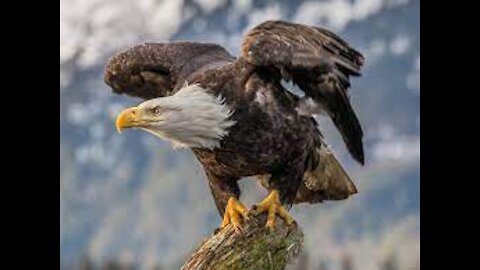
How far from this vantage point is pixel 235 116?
4047mm

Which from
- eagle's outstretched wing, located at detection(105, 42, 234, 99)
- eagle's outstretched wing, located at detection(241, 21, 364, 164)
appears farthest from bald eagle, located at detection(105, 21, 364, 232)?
eagle's outstretched wing, located at detection(105, 42, 234, 99)

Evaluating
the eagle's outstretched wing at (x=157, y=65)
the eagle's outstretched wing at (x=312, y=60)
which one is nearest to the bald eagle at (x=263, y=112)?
the eagle's outstretched wing at (x=312, y=60)

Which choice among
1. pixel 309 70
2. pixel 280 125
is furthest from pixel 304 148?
pixel 309 70

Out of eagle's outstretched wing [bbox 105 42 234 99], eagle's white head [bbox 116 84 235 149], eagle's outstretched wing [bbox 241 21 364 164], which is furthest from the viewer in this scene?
eagle's outstretched wing [bbox 105 42 234 99]

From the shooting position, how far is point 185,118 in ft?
13.2

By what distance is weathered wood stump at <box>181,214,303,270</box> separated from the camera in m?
4.01

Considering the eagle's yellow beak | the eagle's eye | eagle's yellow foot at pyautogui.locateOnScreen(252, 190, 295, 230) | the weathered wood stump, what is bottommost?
the weathered wood stump

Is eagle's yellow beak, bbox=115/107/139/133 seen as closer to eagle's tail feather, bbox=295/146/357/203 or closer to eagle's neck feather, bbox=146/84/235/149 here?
eagle's neck feather, bbox=146/84/235/149

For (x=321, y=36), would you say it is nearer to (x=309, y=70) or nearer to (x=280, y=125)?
(x=309, y=70)

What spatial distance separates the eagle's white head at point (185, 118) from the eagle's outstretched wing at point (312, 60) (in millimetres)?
264

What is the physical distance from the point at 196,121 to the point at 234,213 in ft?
1.63

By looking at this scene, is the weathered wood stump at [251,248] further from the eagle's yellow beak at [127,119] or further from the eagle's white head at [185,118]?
the eagle's yellow beak at [127,119]

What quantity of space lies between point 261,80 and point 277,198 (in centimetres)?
56

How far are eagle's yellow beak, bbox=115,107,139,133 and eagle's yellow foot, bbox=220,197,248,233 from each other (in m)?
0.63
